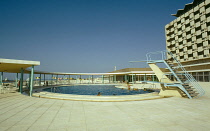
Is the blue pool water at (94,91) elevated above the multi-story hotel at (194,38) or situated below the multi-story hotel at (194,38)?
below

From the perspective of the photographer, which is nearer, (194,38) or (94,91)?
(94,91)

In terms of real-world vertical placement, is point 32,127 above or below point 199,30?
below

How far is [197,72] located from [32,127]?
1385 inches

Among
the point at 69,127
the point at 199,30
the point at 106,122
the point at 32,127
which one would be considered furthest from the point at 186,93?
the point at 199,30

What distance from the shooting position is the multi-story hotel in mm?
30397

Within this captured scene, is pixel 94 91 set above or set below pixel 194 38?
below

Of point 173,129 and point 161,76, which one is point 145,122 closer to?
point 173,129

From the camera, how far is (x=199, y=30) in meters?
34.1

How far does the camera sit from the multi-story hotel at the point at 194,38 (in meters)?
30.4

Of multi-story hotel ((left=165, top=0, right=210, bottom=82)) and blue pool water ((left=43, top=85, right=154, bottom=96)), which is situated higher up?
multi-story hotel ((left=165, top=0, right=210, bottom=82))

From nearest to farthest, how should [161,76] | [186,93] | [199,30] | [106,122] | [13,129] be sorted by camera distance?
1. [13,129]
2. [106,122]
3. [186,93]
4. [161,76]
5. [199,30]

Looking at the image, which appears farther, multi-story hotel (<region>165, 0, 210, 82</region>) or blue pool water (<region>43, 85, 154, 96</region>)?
multi-story hotel (<region>165, 0, 210, 82</region>)

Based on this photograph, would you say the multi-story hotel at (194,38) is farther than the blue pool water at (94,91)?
Yes

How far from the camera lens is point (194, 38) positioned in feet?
117
